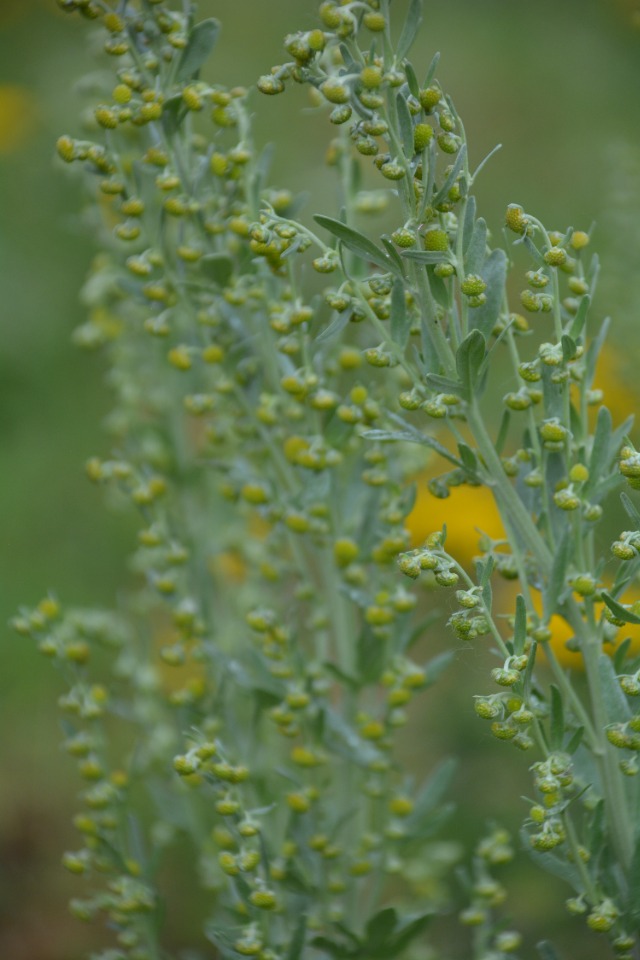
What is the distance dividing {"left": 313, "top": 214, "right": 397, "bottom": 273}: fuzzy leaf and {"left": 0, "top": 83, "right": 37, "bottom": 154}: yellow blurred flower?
342cm

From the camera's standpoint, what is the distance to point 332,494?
149cm

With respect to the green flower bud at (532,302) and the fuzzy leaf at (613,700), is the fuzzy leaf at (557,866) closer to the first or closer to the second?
the fuzzy leaf at (613,700)

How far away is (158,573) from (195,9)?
0.83 metres

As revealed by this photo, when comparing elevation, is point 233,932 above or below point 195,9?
below

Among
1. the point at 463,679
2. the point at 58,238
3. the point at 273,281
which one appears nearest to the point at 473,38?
the point at 58,238

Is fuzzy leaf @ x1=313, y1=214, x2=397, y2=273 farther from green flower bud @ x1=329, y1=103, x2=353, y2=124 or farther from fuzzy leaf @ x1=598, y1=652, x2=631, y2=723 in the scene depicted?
fuzzy leaf @ x1=598, y1=652, x2=631, y2=723

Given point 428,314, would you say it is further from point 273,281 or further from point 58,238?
point 58,238

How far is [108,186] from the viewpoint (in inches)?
51.0

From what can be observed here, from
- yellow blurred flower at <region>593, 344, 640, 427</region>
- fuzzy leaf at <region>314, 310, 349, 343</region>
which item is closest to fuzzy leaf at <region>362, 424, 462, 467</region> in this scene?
fuzzy leaf at <region>314, 310, 349, 343</region>

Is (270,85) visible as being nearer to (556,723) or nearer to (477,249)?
(477,249)

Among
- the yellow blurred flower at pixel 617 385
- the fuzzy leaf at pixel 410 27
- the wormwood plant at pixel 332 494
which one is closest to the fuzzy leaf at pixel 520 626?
the wormwood plant at pixel 332 494

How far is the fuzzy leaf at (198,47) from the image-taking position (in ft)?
4.14

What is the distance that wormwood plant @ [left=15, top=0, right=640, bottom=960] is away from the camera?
Result: 1069 mm

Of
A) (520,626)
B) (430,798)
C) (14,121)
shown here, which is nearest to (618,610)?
(520,626)
